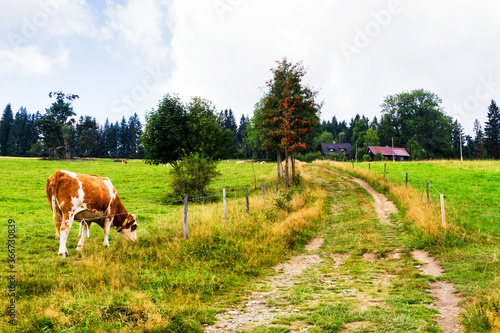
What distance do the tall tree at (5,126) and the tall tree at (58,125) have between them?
37529mm

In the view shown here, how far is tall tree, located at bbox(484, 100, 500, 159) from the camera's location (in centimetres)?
8084

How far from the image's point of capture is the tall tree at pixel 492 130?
8084cm

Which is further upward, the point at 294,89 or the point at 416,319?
the point at 294,89

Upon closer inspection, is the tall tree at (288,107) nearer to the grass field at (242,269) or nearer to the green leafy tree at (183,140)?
the green leafy tree at (183,140)

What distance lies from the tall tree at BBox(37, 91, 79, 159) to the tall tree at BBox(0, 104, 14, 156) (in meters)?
37.5

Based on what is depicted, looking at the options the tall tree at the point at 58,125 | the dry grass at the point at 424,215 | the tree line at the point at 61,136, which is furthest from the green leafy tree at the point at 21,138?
the dry grass at the point at 424,215

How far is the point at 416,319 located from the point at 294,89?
20.7 metres

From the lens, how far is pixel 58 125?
66312 mm

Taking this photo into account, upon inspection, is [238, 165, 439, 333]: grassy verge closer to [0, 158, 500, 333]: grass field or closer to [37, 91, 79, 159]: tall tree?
[0, 158, 500, 333]: grass field

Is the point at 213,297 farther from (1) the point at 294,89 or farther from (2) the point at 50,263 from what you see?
(1) the point at 294,89

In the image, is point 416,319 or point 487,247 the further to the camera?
point 487,247

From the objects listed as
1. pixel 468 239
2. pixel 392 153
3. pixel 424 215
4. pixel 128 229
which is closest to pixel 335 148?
pixel 392 153

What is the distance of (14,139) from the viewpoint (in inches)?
3708

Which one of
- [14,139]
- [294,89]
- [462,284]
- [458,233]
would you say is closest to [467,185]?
[458,233]
